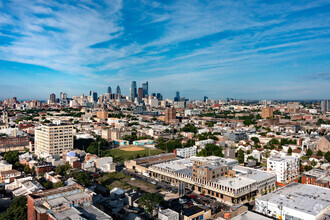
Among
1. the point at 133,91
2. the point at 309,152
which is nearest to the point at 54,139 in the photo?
the point at 309,152

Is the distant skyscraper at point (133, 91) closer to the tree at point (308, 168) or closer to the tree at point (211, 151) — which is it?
the tree at point (211, 151)

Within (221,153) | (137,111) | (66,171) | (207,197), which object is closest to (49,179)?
(66,171)

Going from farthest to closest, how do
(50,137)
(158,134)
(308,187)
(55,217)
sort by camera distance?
(158,134)
(50,137)
(308,187)
(55,217)

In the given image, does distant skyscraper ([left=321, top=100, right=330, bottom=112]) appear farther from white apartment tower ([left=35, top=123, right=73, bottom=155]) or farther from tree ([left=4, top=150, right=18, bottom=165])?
tree ([left=4, top=150, right=18, bottom=165])

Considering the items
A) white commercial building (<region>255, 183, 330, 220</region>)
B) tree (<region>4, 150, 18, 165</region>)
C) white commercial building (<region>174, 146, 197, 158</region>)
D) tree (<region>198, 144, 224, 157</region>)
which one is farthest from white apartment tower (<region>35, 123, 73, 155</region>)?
white commercial building (<region>255, 183, 330, 220</region>)

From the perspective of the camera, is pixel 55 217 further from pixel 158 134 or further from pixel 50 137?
pixel 158 134

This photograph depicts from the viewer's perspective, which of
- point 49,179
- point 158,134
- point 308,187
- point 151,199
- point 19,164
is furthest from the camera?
point 158,134
